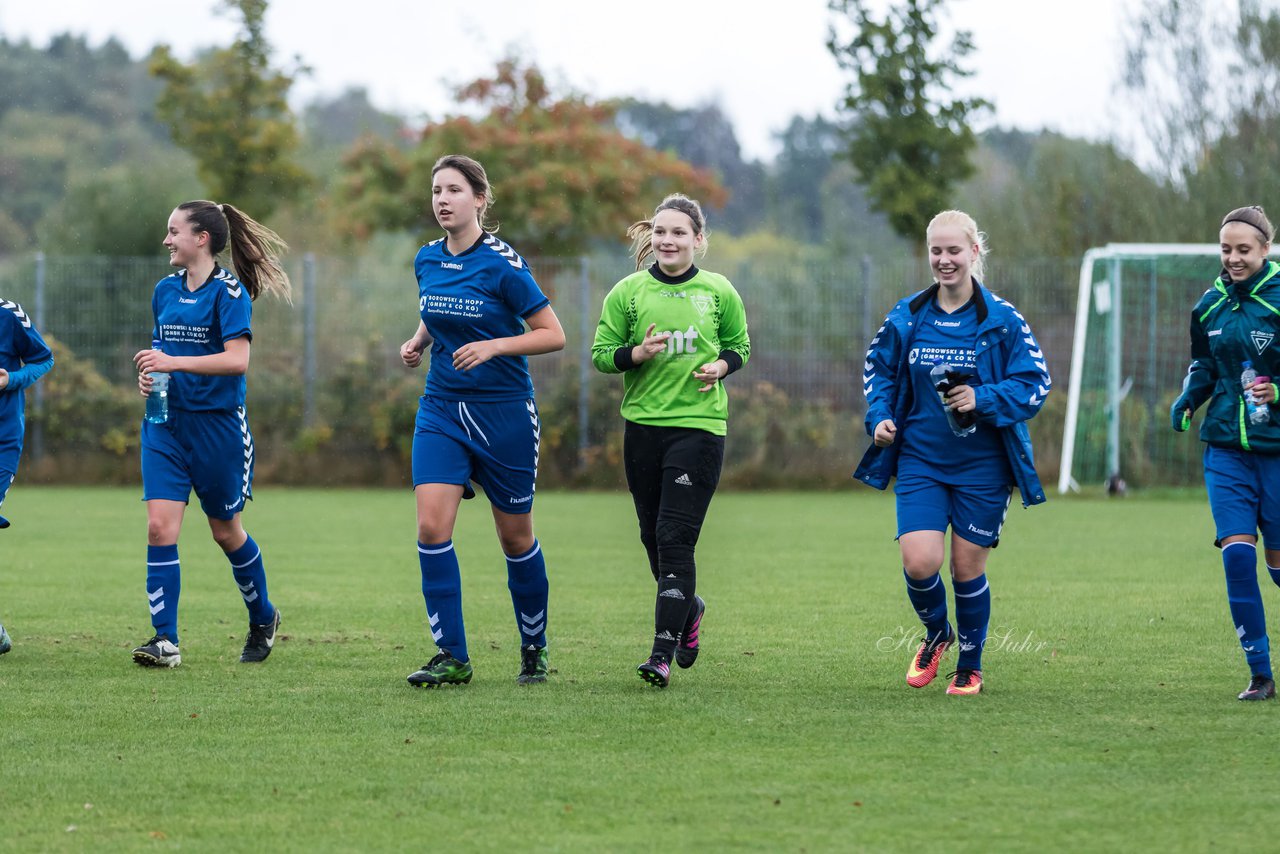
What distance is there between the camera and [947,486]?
6.73 metres

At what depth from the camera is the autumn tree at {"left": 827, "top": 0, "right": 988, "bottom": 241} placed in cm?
2406

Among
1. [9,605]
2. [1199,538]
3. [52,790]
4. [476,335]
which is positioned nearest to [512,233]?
[1199,538]

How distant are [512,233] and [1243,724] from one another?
25.1 m

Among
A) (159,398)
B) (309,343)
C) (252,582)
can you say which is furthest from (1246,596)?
(309,343)

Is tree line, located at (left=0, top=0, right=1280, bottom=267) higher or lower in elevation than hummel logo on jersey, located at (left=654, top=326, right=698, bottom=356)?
higher

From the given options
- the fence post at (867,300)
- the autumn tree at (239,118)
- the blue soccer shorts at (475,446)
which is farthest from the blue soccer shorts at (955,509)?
the autumn tree at (239,118)

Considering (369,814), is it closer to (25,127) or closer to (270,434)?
(270,434)

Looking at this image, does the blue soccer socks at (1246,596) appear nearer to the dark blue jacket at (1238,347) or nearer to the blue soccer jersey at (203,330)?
the dark blue jacket at (1238,347)

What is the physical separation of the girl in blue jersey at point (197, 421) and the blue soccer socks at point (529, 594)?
1.32 metres

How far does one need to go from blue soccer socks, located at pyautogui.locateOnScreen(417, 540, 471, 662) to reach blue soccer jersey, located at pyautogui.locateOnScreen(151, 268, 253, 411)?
1.33 m

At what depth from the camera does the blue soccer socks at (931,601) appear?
22.2 feet

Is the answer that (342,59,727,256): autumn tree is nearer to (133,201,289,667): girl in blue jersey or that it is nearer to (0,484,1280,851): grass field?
(0,484,1280,851): grass field

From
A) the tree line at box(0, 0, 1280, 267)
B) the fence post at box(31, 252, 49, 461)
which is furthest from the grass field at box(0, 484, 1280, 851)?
the tree line at box(0, 0, 1280, 267)

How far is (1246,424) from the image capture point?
6715 mm
